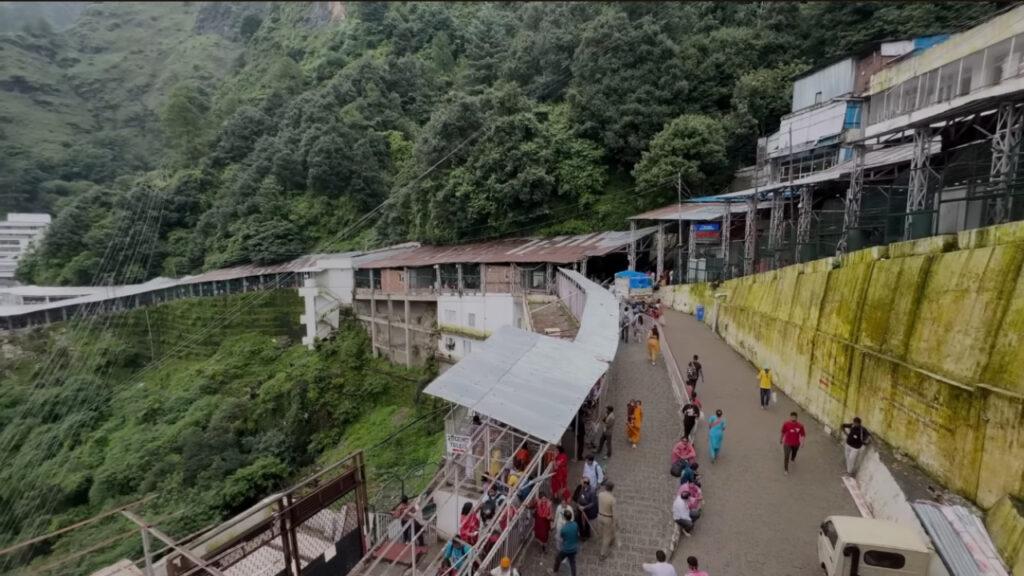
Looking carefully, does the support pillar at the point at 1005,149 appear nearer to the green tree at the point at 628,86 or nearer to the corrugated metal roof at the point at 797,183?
the corrugated metal roof at the point at 797,183

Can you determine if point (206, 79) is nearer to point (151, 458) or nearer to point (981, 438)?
point (151, 458)

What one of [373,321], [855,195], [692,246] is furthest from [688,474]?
[373,321]

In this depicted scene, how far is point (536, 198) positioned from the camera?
27609mm

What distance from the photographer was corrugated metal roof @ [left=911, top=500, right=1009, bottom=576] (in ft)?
19.2

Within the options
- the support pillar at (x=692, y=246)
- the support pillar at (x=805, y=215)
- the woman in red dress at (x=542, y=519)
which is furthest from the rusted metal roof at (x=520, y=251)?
the woman in red dress at (x=542, y=519)

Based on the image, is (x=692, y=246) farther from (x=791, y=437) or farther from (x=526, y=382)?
(x=526, y=382)

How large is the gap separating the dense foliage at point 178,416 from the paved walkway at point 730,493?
34.2 feet

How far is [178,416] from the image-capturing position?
2566cm

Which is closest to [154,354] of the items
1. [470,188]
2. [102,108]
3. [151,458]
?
[151,458]

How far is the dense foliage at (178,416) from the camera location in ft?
62.3

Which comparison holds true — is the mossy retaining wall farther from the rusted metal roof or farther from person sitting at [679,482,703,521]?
the rusted metal roof

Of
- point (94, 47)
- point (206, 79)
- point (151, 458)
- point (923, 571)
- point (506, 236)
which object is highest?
point (94, 47)

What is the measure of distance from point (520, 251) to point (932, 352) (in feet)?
58.6

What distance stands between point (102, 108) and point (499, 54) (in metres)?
59.6
